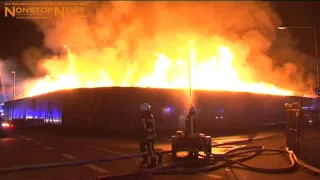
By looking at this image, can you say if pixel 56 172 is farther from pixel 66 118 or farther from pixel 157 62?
pixel 157 62

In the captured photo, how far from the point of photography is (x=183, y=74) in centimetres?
3369

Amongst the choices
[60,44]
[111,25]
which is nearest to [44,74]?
[60,44]

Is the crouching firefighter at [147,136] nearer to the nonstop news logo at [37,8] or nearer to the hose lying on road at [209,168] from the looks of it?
the hose lying on road at [209,168]

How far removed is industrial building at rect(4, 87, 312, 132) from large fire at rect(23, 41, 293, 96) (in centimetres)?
111

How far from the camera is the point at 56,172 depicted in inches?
396

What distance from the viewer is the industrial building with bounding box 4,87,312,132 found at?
27.6 m

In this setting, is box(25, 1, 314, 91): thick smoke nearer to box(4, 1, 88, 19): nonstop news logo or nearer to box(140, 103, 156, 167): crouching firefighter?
box(4, 1, 88, 19): nonstop news logo

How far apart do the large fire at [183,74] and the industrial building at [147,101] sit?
43.5 inches

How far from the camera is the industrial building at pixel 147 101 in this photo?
2764 cm

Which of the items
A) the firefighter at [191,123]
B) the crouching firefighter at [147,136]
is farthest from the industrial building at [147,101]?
the crouching firefighter at [147,136]

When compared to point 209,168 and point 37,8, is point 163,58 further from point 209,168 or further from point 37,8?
point 209,168

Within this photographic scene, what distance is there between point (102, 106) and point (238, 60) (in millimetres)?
15582

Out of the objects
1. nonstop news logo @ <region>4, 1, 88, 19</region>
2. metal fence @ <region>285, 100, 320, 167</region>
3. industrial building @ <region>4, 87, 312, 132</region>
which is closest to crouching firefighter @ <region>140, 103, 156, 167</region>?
metal fence @ <region>285, 100, 320, 167</region>

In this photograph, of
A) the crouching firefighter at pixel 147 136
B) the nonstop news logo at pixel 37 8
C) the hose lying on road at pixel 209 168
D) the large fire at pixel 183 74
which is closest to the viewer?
the hose lying on road at pixel 209 168
